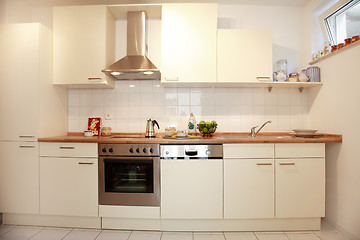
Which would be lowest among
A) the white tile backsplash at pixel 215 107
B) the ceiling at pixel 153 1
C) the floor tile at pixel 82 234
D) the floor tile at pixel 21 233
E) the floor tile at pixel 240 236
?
the floor tile at pixel 21 233

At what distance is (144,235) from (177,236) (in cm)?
32

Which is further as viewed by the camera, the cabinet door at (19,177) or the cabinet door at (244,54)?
the cabinet door at (244,54)

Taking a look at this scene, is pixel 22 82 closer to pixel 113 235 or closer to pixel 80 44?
pixel 80 44

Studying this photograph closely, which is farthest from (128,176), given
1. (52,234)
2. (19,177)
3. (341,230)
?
(341,230)

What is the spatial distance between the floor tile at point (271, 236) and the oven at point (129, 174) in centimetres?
103

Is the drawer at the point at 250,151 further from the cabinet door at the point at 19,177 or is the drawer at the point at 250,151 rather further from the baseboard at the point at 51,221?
the cabinet door at the point at 19,177

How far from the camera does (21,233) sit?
1.81 metres

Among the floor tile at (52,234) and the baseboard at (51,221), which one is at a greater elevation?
the baseboard at (51,221)

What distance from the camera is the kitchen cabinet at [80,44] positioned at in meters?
2.13

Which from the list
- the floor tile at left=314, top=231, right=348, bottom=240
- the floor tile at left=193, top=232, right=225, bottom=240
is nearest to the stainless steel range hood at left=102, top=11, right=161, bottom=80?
the floor tile at left=193, top=232, right=225, bottom=240

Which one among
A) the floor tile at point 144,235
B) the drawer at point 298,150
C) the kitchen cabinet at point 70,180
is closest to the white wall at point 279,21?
the drawer at point 298,150

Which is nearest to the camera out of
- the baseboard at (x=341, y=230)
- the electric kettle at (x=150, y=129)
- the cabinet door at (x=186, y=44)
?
the baseboard at (x=341, y=230)

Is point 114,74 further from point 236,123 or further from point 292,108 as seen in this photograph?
point 292,108

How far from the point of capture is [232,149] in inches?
70.5
